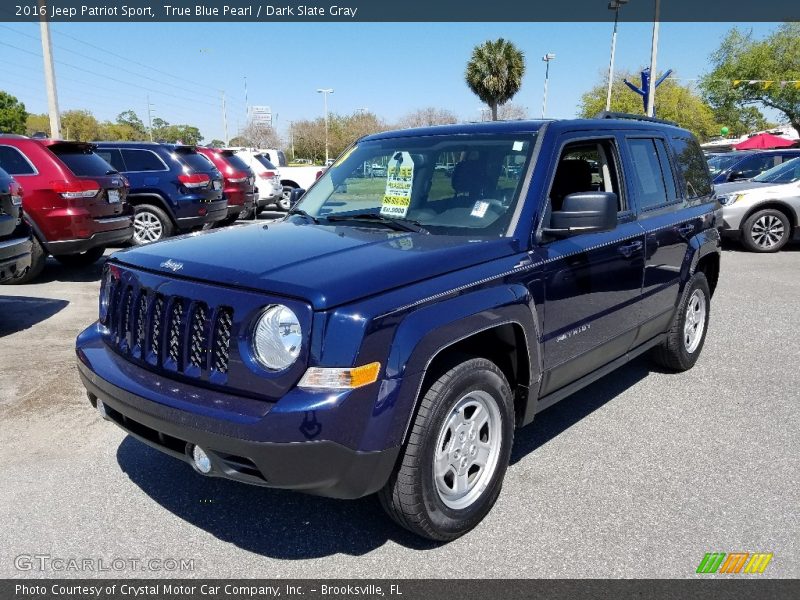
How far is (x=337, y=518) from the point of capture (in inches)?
123

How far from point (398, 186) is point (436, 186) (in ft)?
0.80

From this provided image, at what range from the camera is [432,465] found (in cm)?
269

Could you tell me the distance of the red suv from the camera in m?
7.97

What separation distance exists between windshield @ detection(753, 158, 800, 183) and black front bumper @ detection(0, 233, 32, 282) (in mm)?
12066

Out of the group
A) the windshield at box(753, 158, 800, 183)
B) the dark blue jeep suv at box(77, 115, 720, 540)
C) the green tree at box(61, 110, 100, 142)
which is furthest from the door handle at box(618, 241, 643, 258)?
the green tree at box(61, 110, 100, 142)

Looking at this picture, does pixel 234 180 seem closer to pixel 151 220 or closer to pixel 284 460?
pixel 151 220

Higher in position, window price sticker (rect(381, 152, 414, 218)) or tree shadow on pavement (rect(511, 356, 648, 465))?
window price sticker (rect(381, 152, 414, 218))

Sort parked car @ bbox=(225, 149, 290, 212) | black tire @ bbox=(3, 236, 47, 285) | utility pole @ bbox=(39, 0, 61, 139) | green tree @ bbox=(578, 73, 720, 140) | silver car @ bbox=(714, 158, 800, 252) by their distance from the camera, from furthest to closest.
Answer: green tree @ bbox=(578, 73, 720, 140) < utility pole @ bbox=(39, 0, 61, 139) < parked car @ bbox=(225, 149, 290, 212) < silver car @ bbox=(714, 158, 800, 252) < black tire @ bbox=(3, 236, 47, 285)

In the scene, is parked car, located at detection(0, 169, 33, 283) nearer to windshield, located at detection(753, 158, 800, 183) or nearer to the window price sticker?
the window price sticker

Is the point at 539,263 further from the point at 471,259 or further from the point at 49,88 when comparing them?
the point at 49,88

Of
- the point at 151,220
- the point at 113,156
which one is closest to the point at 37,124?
the point at 113,156

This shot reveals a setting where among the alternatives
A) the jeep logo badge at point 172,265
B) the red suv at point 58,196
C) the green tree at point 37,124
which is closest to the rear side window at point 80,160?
the red suv at point 58,196

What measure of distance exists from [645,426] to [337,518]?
2206 millimetres

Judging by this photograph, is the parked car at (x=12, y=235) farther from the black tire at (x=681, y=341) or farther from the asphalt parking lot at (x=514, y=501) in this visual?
the black tire at (x=681, y=341)
